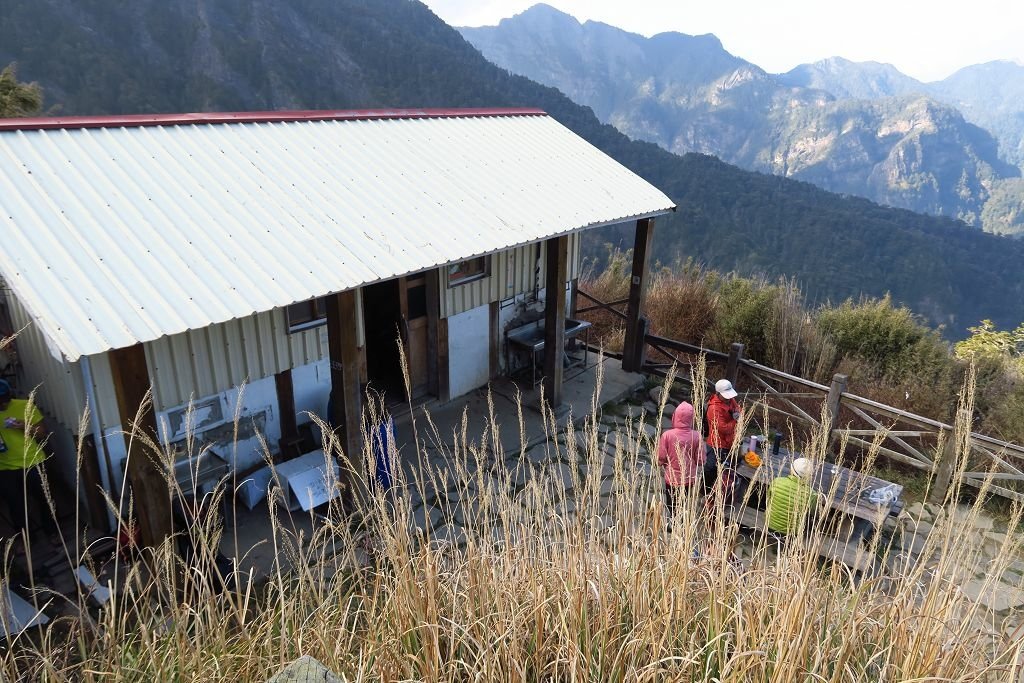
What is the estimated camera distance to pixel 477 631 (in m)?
2.31

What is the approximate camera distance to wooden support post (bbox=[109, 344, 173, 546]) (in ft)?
12.7

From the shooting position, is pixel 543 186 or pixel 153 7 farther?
pixel 153 7

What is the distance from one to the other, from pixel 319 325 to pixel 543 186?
307cm

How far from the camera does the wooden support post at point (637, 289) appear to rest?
8.37 m

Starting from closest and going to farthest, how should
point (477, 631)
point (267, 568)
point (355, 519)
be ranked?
point (477, 631) < point (267, 568) < point (355, 519)

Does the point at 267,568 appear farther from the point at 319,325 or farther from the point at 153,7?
the point at 153,7

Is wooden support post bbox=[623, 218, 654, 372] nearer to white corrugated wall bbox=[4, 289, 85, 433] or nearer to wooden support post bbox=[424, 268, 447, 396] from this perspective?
wooden support post bbox=[424, 268, 447, 396]

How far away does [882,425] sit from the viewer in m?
6.96

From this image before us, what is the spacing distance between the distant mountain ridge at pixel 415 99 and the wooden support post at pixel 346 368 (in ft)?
133

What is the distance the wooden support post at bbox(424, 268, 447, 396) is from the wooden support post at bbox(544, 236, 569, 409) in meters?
1.32

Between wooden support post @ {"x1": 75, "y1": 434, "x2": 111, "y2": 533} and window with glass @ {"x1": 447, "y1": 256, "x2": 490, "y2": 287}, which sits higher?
window with glass @ {"x1": 447, "y1": 256, "x2": 490, "y2": 287}

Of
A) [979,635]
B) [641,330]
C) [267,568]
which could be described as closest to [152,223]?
[267,568]

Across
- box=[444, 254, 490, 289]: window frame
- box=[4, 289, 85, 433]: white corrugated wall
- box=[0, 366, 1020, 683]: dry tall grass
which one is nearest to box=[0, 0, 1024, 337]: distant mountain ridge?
box=[444, 254, 490, 289]: window frame

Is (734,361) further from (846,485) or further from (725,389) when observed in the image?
(846,485)
